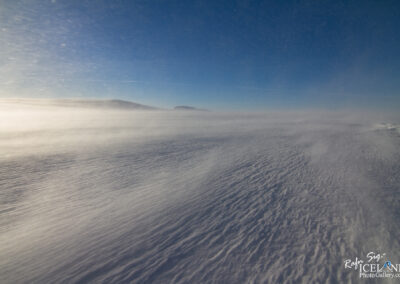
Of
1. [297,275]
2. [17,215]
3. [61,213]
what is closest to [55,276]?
[61,213]

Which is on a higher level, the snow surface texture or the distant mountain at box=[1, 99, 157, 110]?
the distant mountain at box=[1, 99, 157, 110]

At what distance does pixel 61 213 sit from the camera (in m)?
4.78

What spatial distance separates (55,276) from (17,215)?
9.39 feet

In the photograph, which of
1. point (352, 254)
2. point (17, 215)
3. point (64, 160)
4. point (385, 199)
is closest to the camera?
point (352, 254)

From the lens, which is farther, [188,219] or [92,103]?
[92,103]

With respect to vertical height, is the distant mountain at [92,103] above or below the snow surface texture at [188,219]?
above

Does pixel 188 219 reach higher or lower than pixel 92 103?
lower

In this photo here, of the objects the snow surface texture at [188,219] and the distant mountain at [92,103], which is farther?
the distant mountain at [92,103]

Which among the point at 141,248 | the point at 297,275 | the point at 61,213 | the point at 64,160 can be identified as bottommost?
the point at 297,275

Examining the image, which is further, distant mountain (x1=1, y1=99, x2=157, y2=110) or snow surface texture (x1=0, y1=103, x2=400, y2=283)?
distant mountain (x1=1, y1=99, x2=157, y2=110)

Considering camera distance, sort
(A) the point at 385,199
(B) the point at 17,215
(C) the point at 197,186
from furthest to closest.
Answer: (C) the point at 197,186
(A) the point at 385,199
(B) the point at 17,215

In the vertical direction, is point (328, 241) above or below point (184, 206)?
below

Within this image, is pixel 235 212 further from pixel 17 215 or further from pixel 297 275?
pixel 17 215

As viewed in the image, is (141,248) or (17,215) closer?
(141,248)
